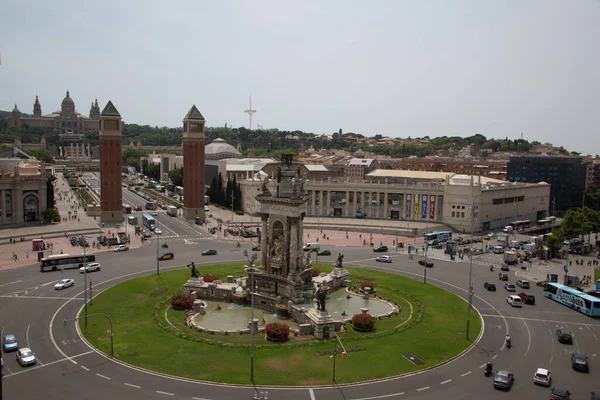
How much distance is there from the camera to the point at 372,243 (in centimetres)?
8806

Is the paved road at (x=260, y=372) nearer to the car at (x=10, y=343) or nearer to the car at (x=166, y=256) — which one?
the car at (x=10, y=343)

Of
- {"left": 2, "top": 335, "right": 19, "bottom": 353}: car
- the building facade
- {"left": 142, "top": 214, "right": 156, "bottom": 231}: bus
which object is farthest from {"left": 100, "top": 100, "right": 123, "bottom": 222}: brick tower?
the building facade

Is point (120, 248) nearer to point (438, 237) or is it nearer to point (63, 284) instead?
point (63, 284)

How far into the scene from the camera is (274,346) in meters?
39.0

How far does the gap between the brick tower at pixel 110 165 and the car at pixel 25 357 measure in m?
70.8

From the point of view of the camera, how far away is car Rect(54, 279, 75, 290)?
2138 inches

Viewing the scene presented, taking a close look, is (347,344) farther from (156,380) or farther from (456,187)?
(456,187)

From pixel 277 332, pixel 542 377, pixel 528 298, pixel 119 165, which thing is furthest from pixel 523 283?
pixel 119 165

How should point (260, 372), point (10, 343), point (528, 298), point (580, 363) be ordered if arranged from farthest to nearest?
1. point (528, 298)
2. point (10, 343)
3. point (580, 363)
4. point (260, 372)

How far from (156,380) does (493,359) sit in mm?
24629

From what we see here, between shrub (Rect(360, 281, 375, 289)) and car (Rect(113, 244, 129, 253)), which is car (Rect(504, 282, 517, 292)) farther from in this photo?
car (Rect(113, 244, 129, 253))

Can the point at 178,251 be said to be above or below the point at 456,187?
below

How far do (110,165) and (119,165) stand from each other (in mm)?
1982

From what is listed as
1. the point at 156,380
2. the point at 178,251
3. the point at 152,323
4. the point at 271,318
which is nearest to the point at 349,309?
the point at 271,318
